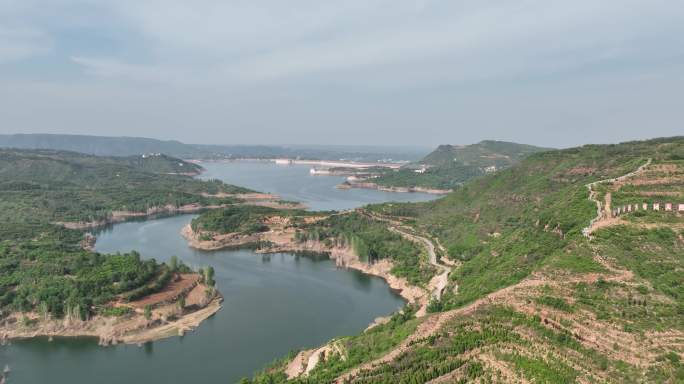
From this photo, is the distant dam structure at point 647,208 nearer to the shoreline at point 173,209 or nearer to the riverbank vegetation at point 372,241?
the riverbank vegetation at point 372,241

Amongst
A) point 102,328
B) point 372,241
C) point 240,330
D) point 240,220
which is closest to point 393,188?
point 240,220

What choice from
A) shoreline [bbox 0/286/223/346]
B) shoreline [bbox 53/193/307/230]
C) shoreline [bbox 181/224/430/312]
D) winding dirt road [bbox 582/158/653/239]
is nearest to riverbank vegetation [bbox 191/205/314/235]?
shoreline [bbox 181/224/430/312]

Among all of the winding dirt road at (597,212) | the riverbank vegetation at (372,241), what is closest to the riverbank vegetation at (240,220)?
the riverbank vegetation at (372,241)

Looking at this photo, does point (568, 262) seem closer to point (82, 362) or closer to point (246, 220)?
point (82, 362)

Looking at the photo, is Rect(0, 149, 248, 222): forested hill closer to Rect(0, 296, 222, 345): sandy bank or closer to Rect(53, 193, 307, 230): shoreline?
Rect(53, 193, 307, 230): shoreline

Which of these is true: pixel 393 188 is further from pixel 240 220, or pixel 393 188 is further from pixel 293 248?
pixel 293 248

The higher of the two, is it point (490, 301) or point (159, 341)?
point (490, 301)

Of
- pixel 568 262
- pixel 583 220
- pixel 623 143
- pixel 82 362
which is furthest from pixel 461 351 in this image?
pixel 623 143
